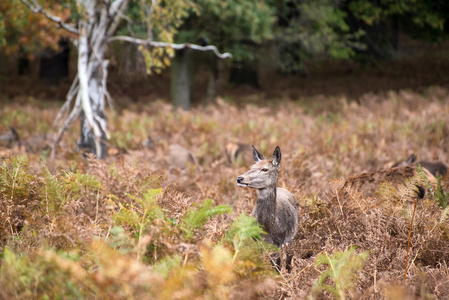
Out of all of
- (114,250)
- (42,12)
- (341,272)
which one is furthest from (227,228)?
(42,12)

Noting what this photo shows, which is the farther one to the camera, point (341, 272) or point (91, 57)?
point (91, 57)

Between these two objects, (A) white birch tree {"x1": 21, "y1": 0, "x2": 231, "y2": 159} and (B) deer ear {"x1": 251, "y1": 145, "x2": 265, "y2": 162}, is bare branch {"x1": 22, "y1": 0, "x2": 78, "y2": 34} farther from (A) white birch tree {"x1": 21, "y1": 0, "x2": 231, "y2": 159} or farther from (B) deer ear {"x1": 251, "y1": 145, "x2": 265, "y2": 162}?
(B) deer ear {"x1": 251, "y1": 145, "x2": 265, "y2": 162}

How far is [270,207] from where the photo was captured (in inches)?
154

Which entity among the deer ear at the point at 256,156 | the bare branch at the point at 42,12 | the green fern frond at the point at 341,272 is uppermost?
the bare branch at the point at 42,12

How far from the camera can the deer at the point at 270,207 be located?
12.8 ft

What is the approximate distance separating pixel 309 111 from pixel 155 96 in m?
10.5

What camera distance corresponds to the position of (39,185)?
453cm

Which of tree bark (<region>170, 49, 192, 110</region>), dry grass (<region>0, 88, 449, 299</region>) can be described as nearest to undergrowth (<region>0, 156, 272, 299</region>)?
dry grass (<region>0, 88, 449, 299</region>)

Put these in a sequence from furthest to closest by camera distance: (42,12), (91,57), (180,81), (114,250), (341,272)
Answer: (180,81) → (91,57) → (42,12) → (341,272) → (114,250)

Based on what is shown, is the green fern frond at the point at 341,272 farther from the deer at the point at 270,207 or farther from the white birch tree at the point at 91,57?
A: the white birch tree at the point at 91,57

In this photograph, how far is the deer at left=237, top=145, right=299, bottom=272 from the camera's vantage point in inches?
153

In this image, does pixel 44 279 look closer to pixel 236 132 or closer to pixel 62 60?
pixel 236 132

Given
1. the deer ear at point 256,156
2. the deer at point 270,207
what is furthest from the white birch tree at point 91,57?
the deer at point 270,207

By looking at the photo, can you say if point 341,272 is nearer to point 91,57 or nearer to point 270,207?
point 270,207
